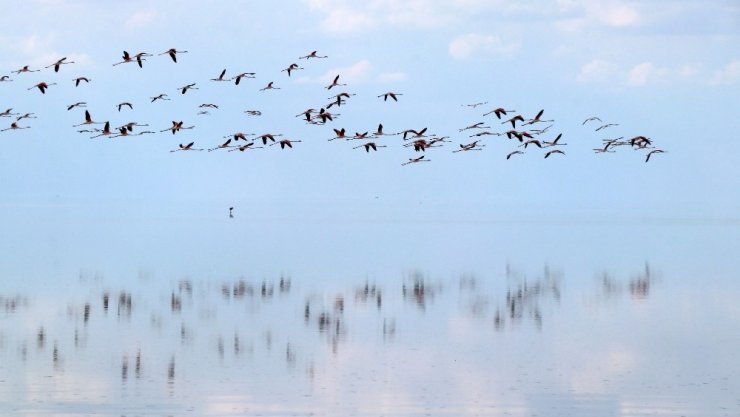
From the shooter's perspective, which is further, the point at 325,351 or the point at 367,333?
the point at 367,333

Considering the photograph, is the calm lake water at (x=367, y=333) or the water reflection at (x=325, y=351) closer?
Answer: the water reflection at (x=325, y=351)

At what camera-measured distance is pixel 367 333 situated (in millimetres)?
38062

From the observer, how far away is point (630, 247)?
85.6m

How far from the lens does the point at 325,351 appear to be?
34.6 m

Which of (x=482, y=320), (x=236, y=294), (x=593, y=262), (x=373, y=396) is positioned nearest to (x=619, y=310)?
(x=482, y=320)

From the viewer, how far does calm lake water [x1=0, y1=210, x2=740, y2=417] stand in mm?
27328

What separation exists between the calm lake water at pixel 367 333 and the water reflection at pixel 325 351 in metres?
0.09

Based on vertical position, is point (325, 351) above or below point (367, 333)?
below

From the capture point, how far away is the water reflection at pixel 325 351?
89.1 feet

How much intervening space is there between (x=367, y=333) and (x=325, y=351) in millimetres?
3644

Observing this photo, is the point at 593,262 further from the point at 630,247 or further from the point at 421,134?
the point at 421,134

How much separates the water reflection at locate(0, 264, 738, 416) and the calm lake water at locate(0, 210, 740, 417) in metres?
0.09

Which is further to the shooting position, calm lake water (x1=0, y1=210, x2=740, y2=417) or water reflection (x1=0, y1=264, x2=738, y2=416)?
calm lake water (x1=0, y1=210, x2=740, y2=417)

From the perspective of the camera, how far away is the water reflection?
2716cm
